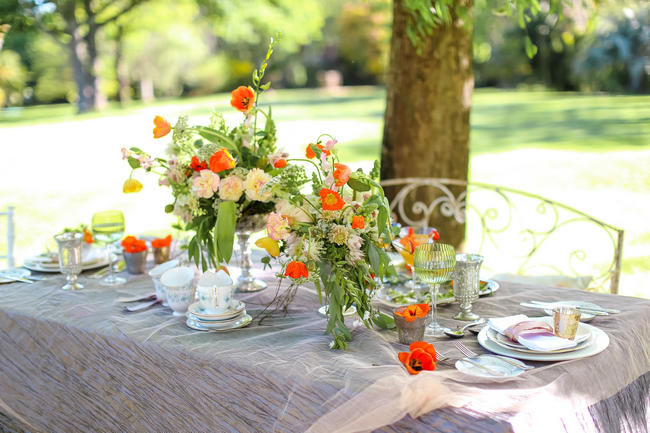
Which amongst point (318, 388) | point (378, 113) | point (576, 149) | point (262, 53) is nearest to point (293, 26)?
point (378, 113)

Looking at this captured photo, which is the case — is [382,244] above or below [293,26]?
below

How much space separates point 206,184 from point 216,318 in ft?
1.32

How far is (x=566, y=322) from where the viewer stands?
1.69 metres

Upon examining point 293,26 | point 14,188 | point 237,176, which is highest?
point 293,26

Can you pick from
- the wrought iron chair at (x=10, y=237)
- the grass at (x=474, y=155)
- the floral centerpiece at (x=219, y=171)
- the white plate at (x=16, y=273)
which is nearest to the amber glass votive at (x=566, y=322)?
the floral centerpiece at (x=219, y=171)

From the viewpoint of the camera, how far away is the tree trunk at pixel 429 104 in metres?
3.56

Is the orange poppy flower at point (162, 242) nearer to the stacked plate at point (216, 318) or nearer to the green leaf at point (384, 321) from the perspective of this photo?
the stacked plate at point (216, 318)

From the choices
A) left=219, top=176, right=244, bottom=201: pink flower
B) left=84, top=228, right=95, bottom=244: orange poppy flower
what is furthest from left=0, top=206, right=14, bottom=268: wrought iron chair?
left=219, top=176, right=244, bottom=201: pink flower

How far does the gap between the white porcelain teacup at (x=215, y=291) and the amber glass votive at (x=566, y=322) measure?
93 cm

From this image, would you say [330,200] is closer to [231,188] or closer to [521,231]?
[231,188]

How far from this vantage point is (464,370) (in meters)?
1.56

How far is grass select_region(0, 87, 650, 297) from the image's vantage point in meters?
7.62

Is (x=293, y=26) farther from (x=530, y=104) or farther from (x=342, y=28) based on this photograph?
(x=342, y=28)

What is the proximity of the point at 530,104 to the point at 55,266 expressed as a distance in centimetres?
1595
